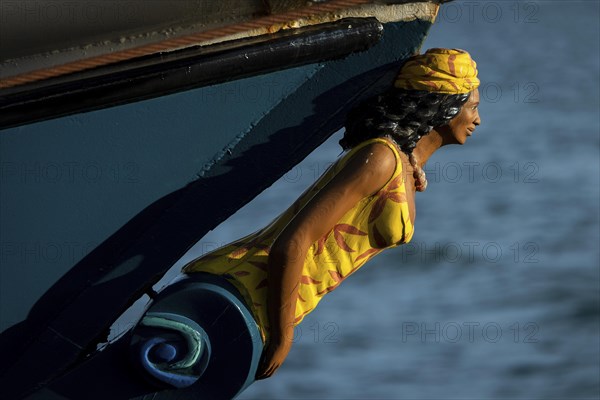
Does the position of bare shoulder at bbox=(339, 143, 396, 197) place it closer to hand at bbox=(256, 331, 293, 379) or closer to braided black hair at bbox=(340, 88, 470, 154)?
braided black hair at bbox=(340, 88, 470, 154)

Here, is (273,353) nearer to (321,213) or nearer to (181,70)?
(321,213)

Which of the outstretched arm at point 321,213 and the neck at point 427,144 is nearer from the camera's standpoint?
the outstretched arm at point 321,213

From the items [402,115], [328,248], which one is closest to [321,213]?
[328,248]

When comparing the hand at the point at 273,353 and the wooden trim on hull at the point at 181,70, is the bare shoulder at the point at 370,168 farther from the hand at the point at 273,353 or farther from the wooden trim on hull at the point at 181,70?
the hand at the point at 273,353

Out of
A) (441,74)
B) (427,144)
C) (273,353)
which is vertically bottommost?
(273,353)

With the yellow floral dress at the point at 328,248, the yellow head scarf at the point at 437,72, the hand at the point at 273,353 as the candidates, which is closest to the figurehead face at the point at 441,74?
the yellow head scarf at the point at 437,72

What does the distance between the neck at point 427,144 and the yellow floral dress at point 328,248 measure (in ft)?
0.33

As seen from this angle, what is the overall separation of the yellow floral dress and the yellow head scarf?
0.13 metres

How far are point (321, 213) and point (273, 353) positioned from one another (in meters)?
0.30

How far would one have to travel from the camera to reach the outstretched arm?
7.68 ft

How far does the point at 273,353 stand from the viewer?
8.02 ft

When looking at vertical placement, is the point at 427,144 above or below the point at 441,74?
below

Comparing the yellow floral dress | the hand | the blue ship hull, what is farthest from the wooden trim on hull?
the hand

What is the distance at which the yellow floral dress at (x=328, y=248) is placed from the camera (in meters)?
2.38
